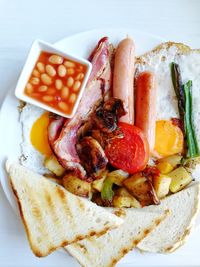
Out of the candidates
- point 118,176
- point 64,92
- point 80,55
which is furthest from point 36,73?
point 118,176

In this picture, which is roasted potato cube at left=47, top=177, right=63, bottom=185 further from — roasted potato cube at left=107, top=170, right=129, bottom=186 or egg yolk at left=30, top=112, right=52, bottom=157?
roasted potato cube at left=107, top=170, right=129, bottom=186

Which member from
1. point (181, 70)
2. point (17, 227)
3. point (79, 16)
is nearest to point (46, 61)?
point (79, 16)

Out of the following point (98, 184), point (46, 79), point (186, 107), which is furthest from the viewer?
point (186, 107)

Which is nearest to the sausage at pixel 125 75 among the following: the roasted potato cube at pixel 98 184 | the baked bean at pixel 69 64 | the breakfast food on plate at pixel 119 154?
the breakfast food on plate at pixel 119 154

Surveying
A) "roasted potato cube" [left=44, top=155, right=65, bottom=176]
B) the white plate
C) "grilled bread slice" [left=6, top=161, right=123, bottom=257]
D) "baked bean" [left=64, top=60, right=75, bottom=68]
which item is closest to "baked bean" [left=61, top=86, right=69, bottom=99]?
"baked bean" [left=64, top=60, right=75, bottom=68]

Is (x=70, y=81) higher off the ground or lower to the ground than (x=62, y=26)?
lower

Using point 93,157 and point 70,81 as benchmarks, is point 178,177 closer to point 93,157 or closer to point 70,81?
point 93,157

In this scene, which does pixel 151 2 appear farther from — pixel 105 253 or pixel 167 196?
pixel 105 253
